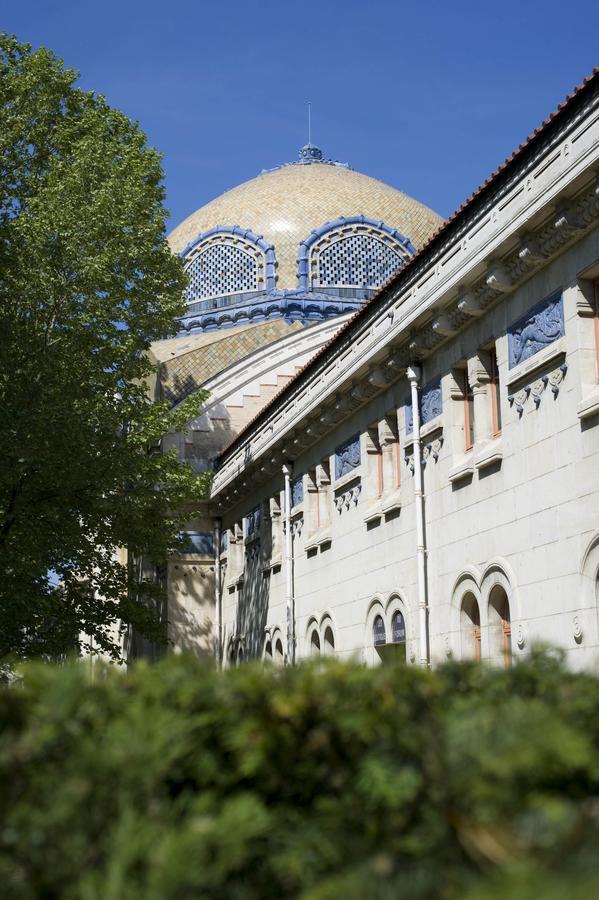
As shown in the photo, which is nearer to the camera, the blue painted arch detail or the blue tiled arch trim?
the blue painted arch detail

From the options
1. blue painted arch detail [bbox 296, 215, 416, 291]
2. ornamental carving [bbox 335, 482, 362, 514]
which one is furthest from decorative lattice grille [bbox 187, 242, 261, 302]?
ornamental carving [bbox 335, 482, 362, 514]

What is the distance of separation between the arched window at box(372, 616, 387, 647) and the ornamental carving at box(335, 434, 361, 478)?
3.05 m

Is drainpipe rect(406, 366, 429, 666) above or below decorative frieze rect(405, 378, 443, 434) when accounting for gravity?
below

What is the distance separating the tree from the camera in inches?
813

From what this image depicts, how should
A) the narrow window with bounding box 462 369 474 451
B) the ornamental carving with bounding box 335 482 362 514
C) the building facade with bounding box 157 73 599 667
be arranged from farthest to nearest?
the ornamental carving with bounding box 335 482 362 514 → the narrow window with bounding box 462 369 474 451 → the building facade with bounding box 157 73 599 667

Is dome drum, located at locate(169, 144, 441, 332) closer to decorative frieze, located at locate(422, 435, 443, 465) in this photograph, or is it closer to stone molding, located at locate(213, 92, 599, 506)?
stone molding, located at locate(213, 92, 599, 506)

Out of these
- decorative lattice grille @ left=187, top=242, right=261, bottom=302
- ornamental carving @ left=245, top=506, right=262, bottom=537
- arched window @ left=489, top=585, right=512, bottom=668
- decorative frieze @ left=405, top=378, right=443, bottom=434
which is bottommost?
arched window @ left=489, top=585, right=512, bottom=668

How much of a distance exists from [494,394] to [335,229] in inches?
1136

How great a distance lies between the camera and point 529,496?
14789mm

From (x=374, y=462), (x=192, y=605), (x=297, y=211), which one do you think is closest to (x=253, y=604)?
(x=192, y=605)

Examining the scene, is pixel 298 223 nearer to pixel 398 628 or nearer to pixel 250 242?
pixel 250 242

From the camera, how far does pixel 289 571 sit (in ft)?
84.7

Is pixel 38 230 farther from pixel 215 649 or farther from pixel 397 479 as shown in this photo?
pixel 215 649

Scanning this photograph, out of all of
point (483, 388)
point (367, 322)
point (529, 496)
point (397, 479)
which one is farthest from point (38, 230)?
point (529, 496)
